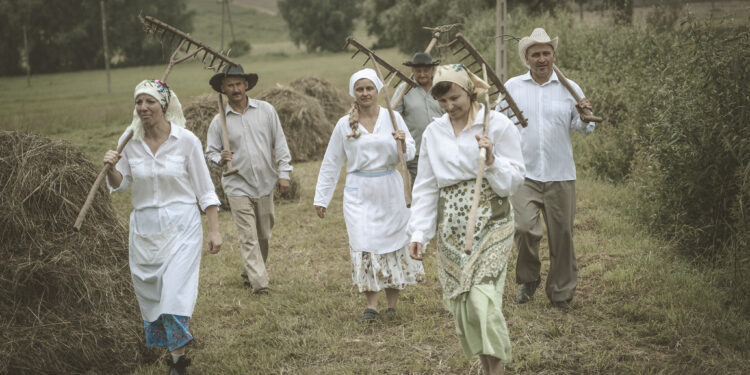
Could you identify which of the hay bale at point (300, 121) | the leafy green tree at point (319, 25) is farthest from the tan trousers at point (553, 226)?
the leafy green tree at point (319, 25)

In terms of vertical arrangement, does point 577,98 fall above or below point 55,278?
above

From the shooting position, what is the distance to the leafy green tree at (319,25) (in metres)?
84.7

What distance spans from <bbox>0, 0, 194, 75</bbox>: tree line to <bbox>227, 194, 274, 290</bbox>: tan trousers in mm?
30894

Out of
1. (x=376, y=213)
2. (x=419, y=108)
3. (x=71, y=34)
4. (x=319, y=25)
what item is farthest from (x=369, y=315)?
(x=319, y=25)

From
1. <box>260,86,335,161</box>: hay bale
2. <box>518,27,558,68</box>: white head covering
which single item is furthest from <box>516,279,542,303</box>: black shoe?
<box>260,86,335,161</box>: hay bale

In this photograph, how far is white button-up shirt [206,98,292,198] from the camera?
6.75 metres

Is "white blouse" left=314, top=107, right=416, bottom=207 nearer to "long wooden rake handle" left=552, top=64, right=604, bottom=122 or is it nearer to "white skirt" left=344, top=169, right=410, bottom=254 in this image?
"white skirt" left=344, top=169, right=410, bottom=254

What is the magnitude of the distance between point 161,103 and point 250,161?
2283 mm

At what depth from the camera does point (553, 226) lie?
5652mm

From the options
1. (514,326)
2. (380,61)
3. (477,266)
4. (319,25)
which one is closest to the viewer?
(477,266)

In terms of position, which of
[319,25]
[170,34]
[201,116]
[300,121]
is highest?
[319,25]

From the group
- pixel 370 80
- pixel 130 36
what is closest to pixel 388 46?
pixel 130 36

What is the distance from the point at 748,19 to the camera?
18.2 ft

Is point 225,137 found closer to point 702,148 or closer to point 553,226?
point 553,226
